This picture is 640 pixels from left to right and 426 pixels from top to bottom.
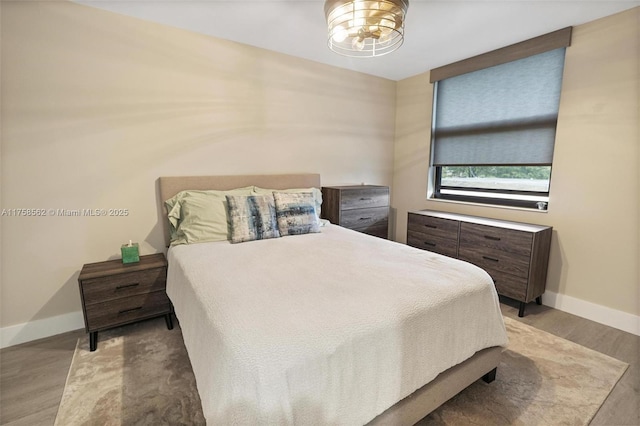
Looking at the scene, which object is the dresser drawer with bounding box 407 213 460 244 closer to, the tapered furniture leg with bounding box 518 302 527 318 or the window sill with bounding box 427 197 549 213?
the window sill with bounding box 427 197 549 213

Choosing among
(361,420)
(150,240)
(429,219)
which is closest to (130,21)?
(150,240)

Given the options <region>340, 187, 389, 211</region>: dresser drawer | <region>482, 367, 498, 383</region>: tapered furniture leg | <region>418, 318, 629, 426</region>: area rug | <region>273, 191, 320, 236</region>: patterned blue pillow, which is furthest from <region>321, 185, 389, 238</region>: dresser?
<region>482, 367, 498, 383</region>: tapered furniture leg

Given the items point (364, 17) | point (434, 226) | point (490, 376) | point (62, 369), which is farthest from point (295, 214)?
point (62, 369)

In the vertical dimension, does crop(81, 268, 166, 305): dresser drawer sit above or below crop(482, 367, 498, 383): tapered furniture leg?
above

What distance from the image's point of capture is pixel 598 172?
239cm

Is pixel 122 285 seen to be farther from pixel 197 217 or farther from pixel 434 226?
pixel 434 226

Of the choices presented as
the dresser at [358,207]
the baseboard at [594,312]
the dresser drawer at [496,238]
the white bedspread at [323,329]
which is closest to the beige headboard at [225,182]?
the dresser at [358,207]

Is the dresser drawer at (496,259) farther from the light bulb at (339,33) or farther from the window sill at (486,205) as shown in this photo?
the light bulb at (339,33)

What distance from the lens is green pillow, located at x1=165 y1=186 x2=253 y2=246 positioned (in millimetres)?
2289

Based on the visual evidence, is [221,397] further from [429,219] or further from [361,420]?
[429,219]

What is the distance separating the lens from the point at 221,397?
0.97 m

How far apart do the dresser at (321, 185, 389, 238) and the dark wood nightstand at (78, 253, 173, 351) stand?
1.73 m

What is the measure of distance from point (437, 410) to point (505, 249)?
5.33ft

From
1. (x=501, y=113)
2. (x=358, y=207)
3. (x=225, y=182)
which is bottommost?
(x=358, y=207)
